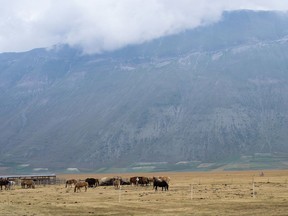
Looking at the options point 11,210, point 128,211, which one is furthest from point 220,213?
point 11,210

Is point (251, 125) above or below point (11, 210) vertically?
above

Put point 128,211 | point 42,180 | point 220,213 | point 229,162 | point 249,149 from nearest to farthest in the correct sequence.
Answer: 1. point 220,213
2. point 128,211
3. point 42,180
4. point 229,162
5. point 249,149

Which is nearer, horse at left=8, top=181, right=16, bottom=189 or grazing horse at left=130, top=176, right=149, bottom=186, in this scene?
grazing horse at left=130, top=176, right=149, bottom=186

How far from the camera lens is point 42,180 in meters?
81.7

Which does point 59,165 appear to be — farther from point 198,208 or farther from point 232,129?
point 198,208

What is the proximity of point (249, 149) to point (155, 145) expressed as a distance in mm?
31993

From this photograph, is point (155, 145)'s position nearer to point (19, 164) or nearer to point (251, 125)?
point (251, 125)

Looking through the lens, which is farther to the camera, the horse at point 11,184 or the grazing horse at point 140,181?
the horse at point 11,184

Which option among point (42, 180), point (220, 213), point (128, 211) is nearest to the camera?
point (220, 213)

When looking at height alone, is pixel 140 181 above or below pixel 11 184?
above

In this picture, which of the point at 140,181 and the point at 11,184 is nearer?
the point at 140,181

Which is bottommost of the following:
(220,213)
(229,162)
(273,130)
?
(220,213)

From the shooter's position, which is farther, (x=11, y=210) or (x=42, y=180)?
(x=42, y=180)

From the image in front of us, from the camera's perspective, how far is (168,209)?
3450 centimetres
